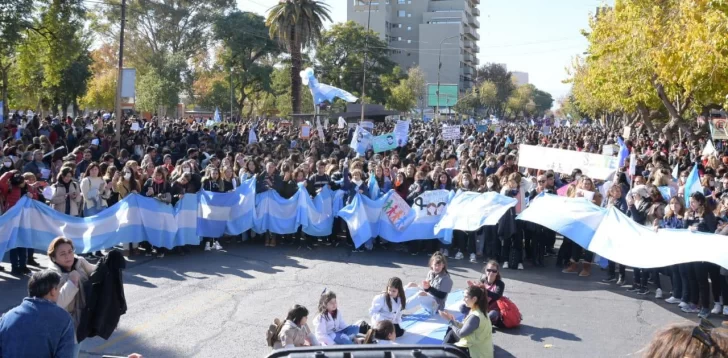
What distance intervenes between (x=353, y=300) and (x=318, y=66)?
63.7m

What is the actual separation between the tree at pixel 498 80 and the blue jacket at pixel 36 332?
116119mm

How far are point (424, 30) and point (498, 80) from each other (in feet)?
53.1

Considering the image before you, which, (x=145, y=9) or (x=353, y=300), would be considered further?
(x=145, y=9)

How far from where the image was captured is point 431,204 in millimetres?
13125

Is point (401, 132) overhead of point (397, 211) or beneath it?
overhead

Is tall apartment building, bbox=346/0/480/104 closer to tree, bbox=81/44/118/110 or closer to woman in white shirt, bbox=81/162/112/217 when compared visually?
tree, bbox=81/44/118/110

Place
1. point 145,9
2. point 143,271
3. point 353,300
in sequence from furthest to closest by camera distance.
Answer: point 145,9
point 143,271
point 353,300

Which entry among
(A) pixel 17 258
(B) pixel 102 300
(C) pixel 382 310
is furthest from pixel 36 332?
(A) pixel 17 258

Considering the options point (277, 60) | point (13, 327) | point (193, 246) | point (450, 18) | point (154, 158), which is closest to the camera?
point (13, 327)

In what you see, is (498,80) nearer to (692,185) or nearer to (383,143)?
(383,143)

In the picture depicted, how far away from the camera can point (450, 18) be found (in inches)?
4754

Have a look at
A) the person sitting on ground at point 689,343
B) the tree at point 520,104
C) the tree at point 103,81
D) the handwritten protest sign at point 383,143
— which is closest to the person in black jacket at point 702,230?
the person sitting on ground at point 689,343

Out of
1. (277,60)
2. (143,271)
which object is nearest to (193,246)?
Result: (143,271)

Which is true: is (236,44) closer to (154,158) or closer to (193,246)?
(154,158)
